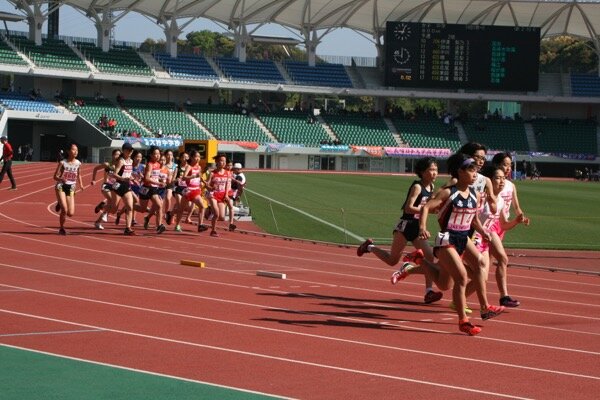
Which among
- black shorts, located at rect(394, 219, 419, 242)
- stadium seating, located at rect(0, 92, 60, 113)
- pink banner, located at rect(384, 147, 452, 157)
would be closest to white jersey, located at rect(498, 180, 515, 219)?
black shorts, located at rect(394, 219, 419, 242)

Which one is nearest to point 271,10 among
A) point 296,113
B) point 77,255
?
point 296,113

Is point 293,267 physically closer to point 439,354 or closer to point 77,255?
point 77,255

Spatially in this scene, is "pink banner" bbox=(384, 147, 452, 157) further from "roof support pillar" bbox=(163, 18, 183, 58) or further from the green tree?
the green tree

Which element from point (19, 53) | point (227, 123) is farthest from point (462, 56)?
point (19, 53)

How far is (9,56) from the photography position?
67.8 metres

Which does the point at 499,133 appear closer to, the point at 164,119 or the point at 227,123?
the point at 227,123

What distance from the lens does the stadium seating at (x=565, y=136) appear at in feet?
260

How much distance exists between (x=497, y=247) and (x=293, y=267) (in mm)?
5200

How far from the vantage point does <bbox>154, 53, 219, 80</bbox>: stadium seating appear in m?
75.8

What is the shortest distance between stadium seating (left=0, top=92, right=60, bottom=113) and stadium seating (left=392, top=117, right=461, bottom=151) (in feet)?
81.0

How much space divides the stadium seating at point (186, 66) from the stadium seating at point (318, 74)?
20.1 ft

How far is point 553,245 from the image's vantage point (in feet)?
82.0

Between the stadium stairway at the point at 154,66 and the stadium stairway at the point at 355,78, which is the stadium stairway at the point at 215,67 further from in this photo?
the stadium stairway at the point at 355,78

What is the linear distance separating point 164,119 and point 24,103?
1017 centimetres
